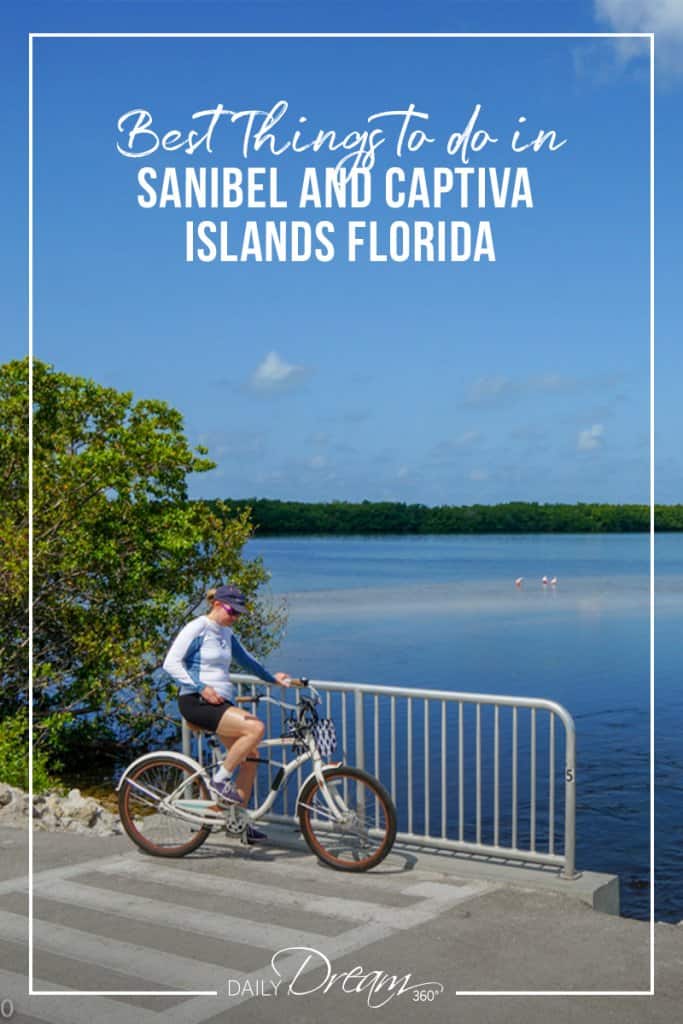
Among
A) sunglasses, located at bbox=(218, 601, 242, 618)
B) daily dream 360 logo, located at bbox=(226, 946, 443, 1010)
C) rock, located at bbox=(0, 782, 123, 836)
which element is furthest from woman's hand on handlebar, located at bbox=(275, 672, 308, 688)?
daily dream 360 logo, located at bbox=(226, 946, 443, 1010)

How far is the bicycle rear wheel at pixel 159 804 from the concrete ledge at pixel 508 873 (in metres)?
0.65

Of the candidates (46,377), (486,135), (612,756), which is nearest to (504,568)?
(612,756)

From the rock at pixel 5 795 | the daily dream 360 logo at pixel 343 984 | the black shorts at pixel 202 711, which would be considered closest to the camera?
the daily dream 360 logo at pixel 343 984

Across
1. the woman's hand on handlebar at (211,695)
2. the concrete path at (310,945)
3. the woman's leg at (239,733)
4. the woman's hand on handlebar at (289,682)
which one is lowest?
the concrete path at (310,945)

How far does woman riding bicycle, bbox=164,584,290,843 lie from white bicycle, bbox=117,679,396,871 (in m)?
0.11

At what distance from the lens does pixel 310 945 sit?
A: 645cm

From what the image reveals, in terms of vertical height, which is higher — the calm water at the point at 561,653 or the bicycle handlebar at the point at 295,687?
the bicycle handlebar at the point at 295,687

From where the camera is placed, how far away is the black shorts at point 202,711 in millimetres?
8305

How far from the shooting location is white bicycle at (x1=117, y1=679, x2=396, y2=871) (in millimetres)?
7875

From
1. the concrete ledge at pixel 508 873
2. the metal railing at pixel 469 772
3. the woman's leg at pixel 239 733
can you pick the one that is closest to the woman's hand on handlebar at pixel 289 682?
the metal railing at pixel 469 772

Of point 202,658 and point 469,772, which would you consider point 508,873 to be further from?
point 469,772

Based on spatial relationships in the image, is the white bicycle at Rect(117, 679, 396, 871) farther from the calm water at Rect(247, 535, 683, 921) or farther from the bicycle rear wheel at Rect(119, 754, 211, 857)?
the calm water at Rect(247, 535, 683, 921)

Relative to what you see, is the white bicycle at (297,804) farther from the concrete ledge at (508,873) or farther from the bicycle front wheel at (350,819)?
the concrete ledge at (508,873)

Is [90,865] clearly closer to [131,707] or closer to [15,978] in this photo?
[15,978]
